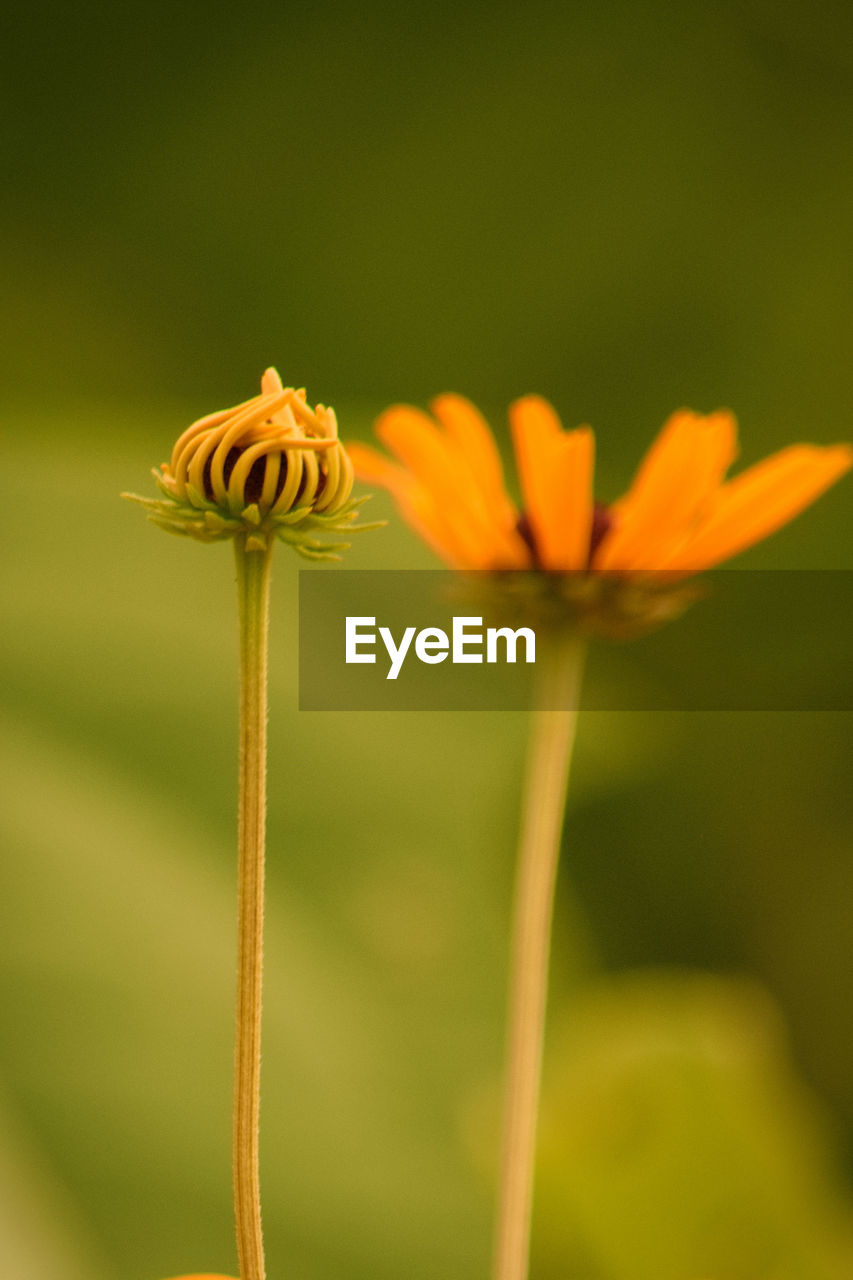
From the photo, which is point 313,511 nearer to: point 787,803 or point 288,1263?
point 288,1263

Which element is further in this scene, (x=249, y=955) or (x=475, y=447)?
(x=475, y=447)

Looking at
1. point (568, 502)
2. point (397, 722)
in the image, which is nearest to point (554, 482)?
point (568, 502)

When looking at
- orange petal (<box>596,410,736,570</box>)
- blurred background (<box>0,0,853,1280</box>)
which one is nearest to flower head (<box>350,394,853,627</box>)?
orange petal (<box>596,410,736,570</box>)

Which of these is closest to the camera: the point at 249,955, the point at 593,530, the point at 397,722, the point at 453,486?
the point at 249,955

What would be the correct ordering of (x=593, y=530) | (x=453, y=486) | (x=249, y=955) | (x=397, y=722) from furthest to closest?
(x=397, y=722) → (x=593, y=530) → (x=453, y=486) → (x=249, y=955)

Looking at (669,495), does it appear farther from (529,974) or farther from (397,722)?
(397,722)

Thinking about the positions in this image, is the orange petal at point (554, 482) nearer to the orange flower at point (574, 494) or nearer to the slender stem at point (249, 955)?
the orange flower at point (574, 494)

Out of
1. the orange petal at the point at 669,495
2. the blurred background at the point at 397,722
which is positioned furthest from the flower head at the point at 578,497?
the blurred background at the point at 397,722
